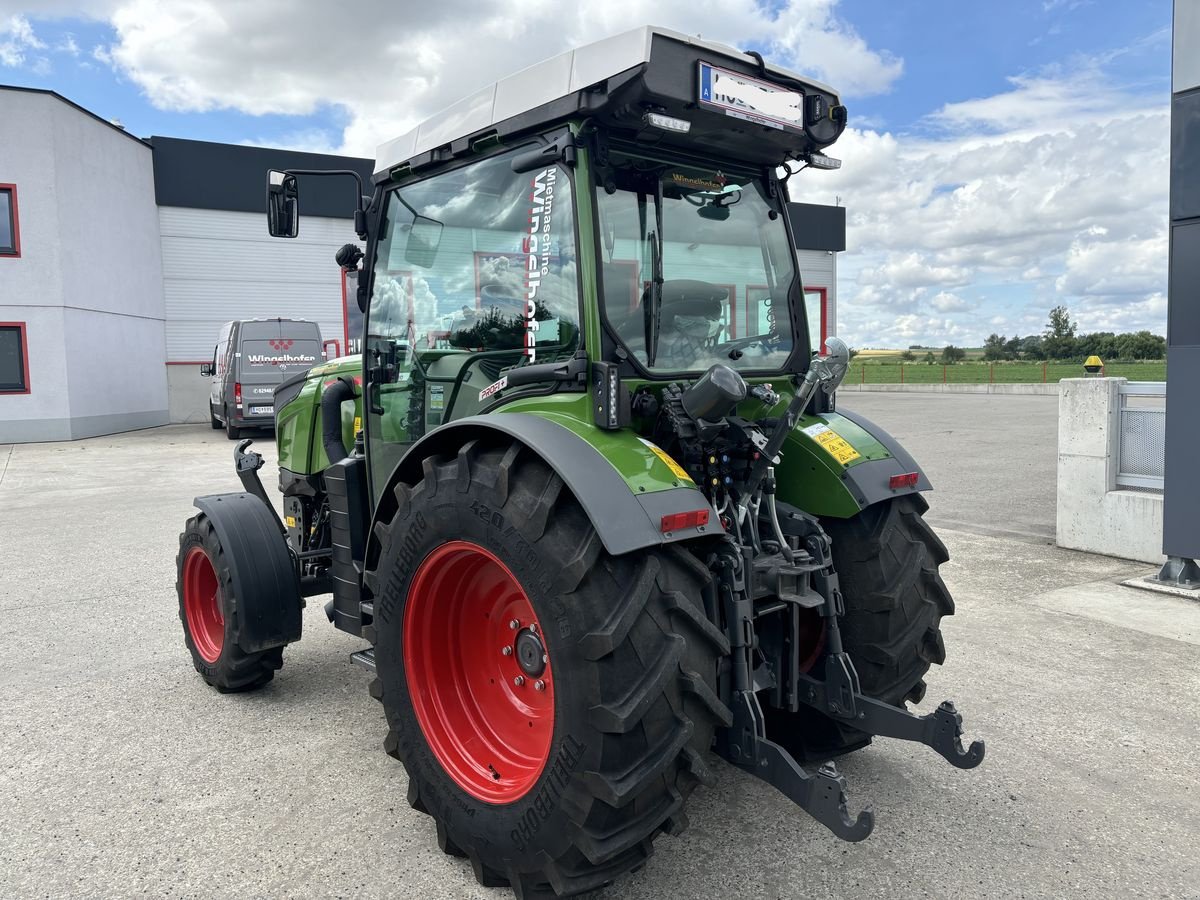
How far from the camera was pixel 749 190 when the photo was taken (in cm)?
350

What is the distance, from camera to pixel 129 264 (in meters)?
20.1

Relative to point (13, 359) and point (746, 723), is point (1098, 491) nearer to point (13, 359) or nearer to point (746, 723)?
point (746, 723)

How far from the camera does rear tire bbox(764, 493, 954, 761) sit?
10.8 feet

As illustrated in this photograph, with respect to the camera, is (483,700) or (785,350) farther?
(785,350)

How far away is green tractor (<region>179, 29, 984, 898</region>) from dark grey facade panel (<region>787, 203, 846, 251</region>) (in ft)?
88.7

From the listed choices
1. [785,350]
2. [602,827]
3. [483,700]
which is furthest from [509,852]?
[785,350]

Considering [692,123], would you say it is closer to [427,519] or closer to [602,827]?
[427,519]

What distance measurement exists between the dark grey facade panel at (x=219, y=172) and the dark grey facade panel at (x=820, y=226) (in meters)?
14.7

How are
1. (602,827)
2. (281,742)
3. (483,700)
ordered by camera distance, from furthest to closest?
1. (281,742)
2. (483,700)
3. (602,827)

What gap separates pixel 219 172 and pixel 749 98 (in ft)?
71.5

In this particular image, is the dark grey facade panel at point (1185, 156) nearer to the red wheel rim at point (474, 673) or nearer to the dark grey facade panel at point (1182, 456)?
the dark grey facade panel at point (1182, 456)

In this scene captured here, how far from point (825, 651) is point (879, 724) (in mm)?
311

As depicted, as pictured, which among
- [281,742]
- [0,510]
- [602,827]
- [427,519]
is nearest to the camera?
[602,827]

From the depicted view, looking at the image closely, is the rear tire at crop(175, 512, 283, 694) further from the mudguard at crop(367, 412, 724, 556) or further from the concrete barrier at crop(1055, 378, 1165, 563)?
the concrete barrier at crop(1055, 378, 1165, 563)
